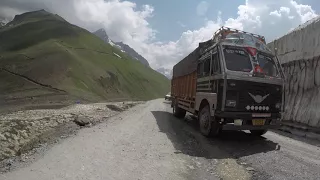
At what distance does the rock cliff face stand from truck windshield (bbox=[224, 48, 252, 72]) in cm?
483

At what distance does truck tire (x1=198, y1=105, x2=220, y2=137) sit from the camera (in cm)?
1038

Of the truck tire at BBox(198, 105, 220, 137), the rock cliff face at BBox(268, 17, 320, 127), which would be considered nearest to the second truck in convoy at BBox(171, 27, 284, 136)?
the truck tire at BBox(198, 105, 220, 137)

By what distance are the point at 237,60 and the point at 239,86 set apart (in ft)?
3.79

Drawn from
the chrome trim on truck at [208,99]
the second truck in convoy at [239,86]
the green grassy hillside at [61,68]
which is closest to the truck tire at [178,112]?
the chrome trim on truck at [208,99]

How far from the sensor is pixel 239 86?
31.0ft

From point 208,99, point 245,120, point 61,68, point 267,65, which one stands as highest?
point 61,68

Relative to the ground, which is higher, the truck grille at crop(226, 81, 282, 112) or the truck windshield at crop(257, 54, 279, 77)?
the truck windshield at crop(257, 54, 279, 77)

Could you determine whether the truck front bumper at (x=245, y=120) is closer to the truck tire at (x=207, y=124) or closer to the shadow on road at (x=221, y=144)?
the truck tire at (x=207, y=124)

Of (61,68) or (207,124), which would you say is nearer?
(207,124)

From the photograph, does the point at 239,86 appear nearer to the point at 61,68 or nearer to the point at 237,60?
the point at 237,60

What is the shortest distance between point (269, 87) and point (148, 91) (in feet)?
405

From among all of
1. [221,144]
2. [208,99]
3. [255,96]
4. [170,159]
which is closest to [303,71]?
[255,96]

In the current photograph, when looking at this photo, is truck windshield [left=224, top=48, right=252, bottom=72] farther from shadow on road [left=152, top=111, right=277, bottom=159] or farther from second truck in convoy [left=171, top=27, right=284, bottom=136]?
shadow on road [left=152, top=111, right=277, bottom=159]

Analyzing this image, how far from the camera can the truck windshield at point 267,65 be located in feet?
33.7
